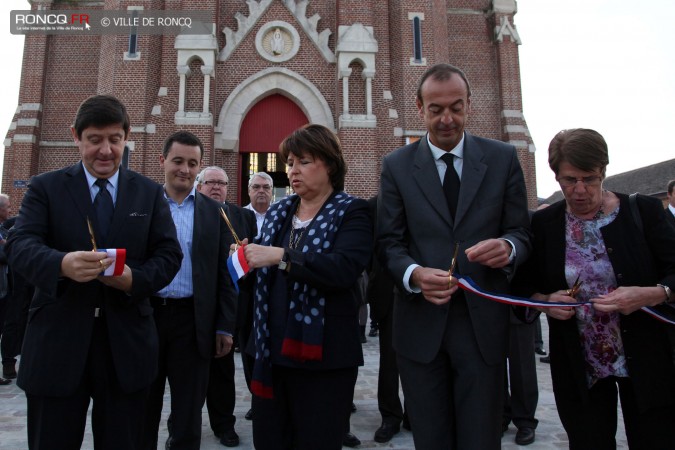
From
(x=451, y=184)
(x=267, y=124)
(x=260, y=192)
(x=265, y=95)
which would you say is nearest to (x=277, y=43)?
(x=265, y=95)

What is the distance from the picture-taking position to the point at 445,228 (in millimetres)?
2322

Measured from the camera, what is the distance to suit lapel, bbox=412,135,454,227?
2.34m

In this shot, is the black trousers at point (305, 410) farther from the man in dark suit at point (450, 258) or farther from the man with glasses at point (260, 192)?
the man with glasses at point (260, 192)

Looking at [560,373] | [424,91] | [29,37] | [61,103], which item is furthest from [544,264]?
[29,37]

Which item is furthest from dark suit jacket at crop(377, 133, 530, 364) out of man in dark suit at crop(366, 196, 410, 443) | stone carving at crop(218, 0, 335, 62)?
stone carving at crop(218, 0, 335, 62)

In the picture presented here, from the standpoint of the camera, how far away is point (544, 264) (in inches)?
99.6

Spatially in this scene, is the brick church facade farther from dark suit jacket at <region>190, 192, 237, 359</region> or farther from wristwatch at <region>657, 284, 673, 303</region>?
wristwatch at <region>657, 284, 673, 303</region>

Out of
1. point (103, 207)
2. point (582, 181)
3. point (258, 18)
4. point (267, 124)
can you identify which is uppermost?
point (258, 18)

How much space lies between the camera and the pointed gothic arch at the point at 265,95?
15.1 m

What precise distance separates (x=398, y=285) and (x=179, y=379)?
5.98 feet

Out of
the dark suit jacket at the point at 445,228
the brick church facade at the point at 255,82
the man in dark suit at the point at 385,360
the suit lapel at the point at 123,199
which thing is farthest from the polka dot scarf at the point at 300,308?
the brick church facade at the point at 255,82

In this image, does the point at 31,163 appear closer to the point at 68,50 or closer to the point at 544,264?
the point at 68,50

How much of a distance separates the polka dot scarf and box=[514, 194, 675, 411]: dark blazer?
114cm

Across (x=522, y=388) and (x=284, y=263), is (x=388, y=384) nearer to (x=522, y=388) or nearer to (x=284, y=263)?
(x=522, y=388)
